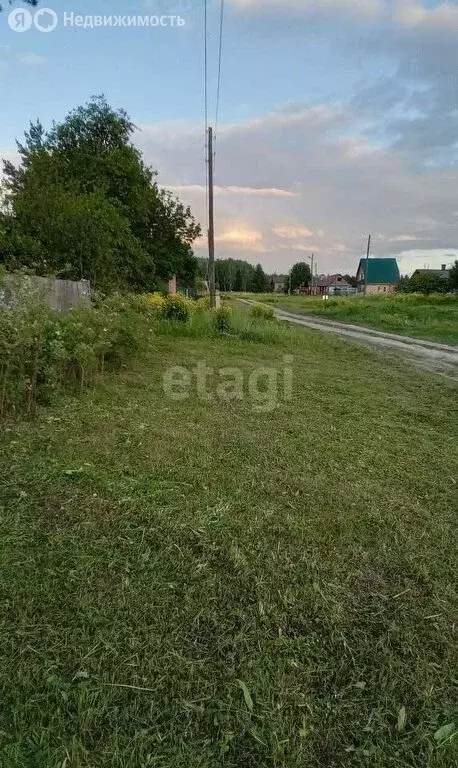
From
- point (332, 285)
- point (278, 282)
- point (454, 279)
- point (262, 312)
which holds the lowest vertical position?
point (262, 312)

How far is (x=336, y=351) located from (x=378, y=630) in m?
7.96

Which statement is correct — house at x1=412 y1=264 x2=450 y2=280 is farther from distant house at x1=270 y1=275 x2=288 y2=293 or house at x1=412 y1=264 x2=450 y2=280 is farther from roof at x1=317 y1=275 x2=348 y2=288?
distant house at x1=270 y1=275 x2=288 y2=293

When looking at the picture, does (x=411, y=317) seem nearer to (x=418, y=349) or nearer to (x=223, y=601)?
(x=418, y=349)

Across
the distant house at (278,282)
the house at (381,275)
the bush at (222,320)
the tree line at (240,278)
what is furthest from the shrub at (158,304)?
the distant house at (278,282)

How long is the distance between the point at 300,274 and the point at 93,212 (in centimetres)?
6411

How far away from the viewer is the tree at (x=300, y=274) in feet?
234

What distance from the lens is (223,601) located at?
1.67 metres

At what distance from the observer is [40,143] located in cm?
1912

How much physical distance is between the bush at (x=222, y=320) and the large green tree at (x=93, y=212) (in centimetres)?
305

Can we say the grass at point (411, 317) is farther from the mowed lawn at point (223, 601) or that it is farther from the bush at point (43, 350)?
the mowed lawn at point (223, 601)

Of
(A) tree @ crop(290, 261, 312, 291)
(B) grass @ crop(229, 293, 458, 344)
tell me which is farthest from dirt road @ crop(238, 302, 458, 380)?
(A) tree @ crop(290, 261, 312, 291)

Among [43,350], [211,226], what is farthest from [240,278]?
[43,350]

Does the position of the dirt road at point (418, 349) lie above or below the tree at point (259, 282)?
below

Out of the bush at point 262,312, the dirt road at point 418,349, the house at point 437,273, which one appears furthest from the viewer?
the house at point 437,273
